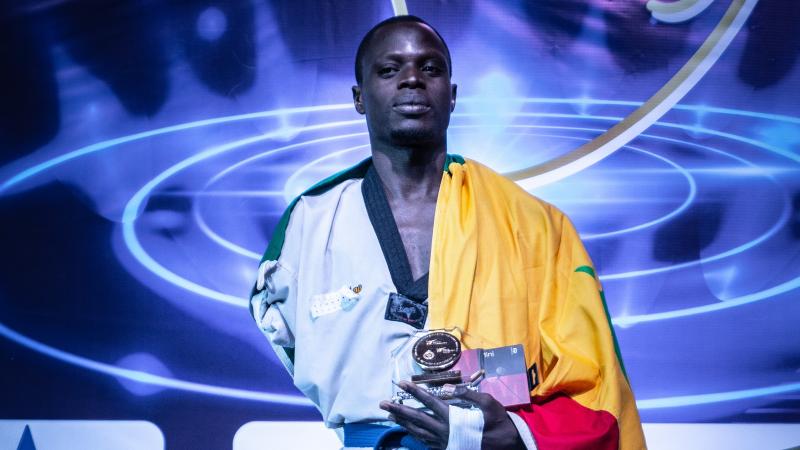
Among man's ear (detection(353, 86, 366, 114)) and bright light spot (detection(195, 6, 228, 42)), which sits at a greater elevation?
bright light spot (detection(195, 6, 228, 42))

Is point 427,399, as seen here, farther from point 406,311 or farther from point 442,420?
point 406,311

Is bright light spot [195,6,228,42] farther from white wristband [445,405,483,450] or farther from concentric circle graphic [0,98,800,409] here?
white wristband [445,405,483,450]

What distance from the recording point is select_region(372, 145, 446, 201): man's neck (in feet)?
6.12

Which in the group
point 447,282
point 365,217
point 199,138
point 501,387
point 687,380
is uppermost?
point 199,138

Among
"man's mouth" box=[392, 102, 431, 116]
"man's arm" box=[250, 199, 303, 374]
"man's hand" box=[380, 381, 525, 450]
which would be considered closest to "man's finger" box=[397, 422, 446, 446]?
"man's hand" box=[380, 381, 525, 450]

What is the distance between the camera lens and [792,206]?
99.5 inches

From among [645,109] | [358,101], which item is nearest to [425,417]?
[358,101]

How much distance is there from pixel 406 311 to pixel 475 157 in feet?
3.23

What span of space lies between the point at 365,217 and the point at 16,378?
4.48 feet

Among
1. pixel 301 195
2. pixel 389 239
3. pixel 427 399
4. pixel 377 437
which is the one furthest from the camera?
pixel 301 195

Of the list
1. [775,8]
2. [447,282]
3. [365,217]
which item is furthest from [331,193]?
[775,8]

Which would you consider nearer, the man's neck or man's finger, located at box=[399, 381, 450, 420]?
man's finger, located at box=[399, 381, 450, 420]

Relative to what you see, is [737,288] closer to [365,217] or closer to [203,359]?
[365,217]

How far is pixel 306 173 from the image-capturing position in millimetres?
2607
